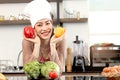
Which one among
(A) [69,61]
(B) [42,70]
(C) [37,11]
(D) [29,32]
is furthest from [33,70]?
(A) [69,61]

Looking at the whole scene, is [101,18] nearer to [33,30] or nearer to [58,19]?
[58,19]

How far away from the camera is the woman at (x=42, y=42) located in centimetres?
177

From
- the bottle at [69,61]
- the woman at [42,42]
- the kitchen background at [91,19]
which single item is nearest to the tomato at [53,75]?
the woman at [42,42]

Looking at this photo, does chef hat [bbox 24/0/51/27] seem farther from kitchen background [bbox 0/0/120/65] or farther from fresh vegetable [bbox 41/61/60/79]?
kitchen background [bbox 0/0/120/65]

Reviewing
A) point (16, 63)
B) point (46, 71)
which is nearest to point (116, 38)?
point (16, 63)

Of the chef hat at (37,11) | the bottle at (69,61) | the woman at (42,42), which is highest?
the chef hat at (37,11)

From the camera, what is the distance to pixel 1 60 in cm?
321

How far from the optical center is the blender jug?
283 cm

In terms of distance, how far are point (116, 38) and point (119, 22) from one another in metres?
0.21

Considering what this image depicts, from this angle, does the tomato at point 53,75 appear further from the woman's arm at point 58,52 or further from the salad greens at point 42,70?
the woman's arm at point 58,52

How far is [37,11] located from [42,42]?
0.75 ft

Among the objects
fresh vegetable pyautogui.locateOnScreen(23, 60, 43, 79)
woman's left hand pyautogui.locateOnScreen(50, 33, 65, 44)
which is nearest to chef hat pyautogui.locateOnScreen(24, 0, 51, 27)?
woman's left hand pyautogui.locateOnScreen(50, 33, 65, 44)

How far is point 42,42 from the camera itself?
5.94ft

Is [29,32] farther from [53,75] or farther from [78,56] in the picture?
[78,56]
